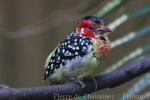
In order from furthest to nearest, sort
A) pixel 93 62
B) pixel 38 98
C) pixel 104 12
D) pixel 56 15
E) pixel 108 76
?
pixel 56 15 → pixel 104 12 → pixel 93 62 → pixel 108 76 → pixel 38 98

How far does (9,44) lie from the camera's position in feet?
7.29

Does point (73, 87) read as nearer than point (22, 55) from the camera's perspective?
Yes

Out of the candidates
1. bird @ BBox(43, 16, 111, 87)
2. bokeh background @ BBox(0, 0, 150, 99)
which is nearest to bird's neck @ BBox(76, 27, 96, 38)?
bird @ BBox(43, 16, 111, 87)

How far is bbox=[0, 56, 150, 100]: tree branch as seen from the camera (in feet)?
2.57

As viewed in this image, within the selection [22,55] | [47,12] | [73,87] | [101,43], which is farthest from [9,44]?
[73,87]

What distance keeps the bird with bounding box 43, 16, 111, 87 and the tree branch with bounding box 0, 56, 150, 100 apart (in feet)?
0.13

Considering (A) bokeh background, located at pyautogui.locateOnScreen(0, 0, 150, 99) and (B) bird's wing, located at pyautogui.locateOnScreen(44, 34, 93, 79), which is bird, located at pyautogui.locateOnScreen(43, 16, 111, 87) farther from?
(A) bokeh background, located at pyautogui.locateOnScreen(0, 0, 150, 99)

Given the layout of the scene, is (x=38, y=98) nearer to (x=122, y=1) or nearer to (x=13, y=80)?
(x=122, y=1)

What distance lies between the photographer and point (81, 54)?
1.06 metres

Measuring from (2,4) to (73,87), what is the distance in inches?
54.7

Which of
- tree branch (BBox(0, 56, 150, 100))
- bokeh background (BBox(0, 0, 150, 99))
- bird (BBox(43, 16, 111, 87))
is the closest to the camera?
tree branch (BBox(0, 56, 150, 100))

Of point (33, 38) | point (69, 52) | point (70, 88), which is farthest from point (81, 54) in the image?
point (33, 38)

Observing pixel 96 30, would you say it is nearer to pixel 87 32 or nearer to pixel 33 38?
pixel 87 32

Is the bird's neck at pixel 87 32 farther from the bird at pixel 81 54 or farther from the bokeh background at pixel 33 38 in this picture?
the bokeh background at pixel 33 38
